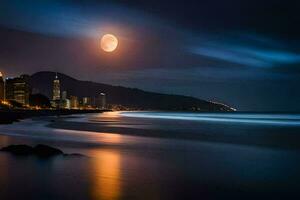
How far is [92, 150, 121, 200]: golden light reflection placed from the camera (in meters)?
14.1

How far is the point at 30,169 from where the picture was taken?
18531 mm

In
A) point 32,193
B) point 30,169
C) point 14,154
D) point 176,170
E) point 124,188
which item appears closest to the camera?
point 32,193

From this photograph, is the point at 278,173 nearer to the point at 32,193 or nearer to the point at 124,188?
the point at 124,188

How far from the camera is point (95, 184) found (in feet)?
51.5

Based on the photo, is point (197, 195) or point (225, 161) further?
point (225, 161)

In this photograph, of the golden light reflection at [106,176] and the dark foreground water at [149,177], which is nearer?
the golden light reflection at [106,176]

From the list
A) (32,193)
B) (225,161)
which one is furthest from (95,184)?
(225,161)

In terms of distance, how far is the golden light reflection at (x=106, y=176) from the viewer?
46.2 feet

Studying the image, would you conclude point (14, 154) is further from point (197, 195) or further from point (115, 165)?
point (197, 195)

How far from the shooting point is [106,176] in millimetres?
17625

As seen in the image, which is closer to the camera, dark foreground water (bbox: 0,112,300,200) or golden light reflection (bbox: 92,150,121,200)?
golden light reflection (bbox: 92,150,121,200)

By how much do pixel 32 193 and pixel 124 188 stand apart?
296cm

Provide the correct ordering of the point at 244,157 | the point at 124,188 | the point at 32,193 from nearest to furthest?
the point at 32,193, the point at 124,188, the point at 244,157

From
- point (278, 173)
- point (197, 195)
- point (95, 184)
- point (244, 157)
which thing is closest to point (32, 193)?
point (95, 184)
